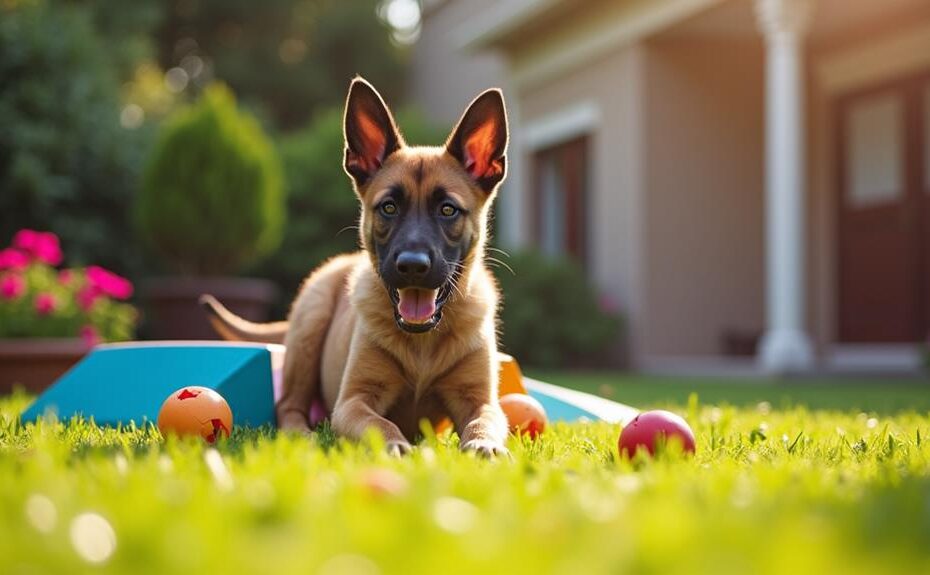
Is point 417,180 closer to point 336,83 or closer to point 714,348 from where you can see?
point 714,348

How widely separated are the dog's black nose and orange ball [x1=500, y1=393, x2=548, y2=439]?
3.51 feet

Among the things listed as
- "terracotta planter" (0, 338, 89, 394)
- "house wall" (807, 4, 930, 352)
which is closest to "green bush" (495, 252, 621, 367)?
"house wall" (807, 4, 930, 352)

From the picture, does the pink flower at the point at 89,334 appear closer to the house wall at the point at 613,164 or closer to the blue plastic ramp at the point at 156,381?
the blue plastic ramp at the point at 156,381

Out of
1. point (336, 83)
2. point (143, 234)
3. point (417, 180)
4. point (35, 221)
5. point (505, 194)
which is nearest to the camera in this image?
point (417, 180)

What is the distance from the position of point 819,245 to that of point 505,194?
20.4 feet

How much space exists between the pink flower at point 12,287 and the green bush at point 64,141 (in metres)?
5.64

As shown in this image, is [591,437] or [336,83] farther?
[336,83]

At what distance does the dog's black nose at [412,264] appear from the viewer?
147 inches

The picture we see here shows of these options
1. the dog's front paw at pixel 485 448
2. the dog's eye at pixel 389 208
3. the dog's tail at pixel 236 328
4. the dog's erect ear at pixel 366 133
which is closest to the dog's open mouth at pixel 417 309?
the dog's eye at pixel 389 208

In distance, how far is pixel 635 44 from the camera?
13641 millimetres

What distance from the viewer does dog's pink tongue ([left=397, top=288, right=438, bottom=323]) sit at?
13.0 feet

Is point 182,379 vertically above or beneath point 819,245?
beneath

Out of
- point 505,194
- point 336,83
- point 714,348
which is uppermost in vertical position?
point 336,83

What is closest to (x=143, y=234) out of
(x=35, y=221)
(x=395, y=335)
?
(x=35, y=221)
